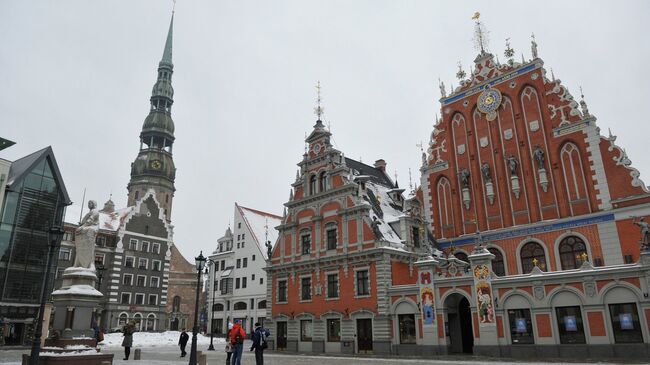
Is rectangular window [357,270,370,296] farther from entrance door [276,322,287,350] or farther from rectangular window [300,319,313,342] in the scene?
entrance door [276,322,287,350]

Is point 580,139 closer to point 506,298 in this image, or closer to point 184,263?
point 506,298

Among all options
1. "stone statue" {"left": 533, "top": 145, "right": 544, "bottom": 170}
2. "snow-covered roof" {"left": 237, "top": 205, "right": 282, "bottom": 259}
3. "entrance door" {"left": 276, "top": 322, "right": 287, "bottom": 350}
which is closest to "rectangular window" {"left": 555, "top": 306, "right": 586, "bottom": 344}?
"stone statue" {"left": 533, "top": 145, "right": 544, "bottom": 170}

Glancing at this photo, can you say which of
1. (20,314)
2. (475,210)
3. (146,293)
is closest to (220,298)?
(146,293)

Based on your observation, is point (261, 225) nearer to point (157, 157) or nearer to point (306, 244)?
point (306, 244)

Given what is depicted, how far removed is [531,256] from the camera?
94.2 feet

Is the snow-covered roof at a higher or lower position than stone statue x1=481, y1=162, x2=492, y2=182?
higher

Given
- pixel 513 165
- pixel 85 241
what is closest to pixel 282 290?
pixel 513 165

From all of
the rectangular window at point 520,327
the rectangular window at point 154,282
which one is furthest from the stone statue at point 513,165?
the rectangular window at point 154,282

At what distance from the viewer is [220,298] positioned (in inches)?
2263

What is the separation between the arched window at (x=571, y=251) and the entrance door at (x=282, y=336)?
64.0 feet

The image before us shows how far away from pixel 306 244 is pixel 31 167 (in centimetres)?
2640

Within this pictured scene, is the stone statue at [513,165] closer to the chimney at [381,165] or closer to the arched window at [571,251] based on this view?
the arched window at [571,251]

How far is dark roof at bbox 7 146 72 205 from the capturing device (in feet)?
132

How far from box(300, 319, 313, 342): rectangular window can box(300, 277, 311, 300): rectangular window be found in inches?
65.5
